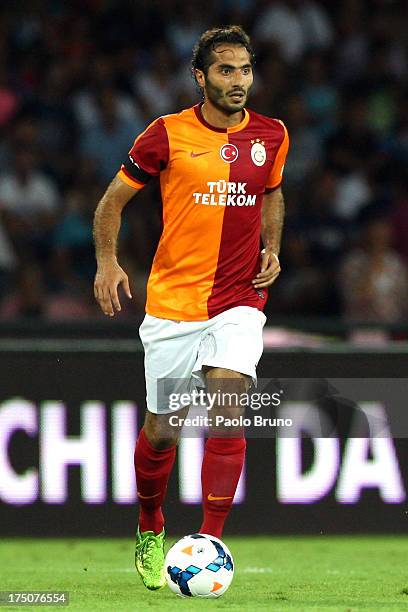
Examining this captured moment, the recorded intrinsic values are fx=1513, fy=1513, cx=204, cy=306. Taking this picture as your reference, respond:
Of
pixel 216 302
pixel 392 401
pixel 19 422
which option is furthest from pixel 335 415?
pixel 216 302

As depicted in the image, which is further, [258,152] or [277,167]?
[277,167]

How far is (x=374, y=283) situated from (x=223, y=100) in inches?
203

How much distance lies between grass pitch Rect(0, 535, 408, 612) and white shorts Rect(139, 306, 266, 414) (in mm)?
883

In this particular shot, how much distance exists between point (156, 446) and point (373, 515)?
2479 millimetres

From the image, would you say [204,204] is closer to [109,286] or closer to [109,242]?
[109,242]

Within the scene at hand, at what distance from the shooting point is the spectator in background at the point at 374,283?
1138 centimetres

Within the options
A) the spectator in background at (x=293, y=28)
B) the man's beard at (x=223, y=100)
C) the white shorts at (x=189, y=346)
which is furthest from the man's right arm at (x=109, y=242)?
the spectator in background at (x=293, y=28)

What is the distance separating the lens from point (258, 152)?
6.57 metres

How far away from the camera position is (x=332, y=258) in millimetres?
11977

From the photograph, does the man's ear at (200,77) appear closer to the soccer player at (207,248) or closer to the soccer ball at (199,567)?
the soccer player at (207,248)

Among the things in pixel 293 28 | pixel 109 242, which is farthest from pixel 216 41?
pixel 293 28

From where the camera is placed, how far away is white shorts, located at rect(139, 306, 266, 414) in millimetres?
6395

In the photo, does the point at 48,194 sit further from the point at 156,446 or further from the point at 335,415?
the point at 156,446

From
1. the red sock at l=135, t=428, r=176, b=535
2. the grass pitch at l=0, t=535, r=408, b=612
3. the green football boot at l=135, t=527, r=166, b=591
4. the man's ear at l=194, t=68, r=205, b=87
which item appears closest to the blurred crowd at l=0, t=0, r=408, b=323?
the grass pitch at l=0, t=535, r=408, b=612
